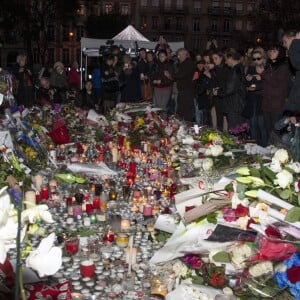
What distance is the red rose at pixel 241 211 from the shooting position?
1941 mm

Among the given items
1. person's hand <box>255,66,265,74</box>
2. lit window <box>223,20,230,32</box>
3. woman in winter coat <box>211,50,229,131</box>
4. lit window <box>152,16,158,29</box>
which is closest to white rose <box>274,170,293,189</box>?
person's hand <box>255,66,265,74</box>

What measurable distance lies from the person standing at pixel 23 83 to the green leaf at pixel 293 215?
7568 mm

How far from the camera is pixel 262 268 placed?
5.40ft

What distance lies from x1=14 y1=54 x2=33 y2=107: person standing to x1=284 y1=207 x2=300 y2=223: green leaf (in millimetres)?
7568

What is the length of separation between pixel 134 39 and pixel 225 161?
1123cm

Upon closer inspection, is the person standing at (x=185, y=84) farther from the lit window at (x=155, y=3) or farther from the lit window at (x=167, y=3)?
the lit window at (x=167, y=3)

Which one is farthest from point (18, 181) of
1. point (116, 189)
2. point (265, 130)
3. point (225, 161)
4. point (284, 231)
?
point (265, 130)

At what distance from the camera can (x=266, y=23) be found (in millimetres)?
20578

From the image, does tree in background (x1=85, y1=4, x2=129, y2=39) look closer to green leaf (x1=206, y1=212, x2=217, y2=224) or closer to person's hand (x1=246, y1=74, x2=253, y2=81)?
person's hand (x1=246, y1=74, x2=253, y2=81)

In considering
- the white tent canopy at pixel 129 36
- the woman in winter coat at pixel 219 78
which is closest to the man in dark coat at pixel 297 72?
the woman in winter coat at pixel 219 78

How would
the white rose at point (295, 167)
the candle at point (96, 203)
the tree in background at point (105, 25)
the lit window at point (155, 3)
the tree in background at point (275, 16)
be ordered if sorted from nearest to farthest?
1. the white rose at point (295, 167)
2. the candle at point (96, 203)
3. the tree in background at point (275, 16)
4. the tree in background at point (105, 25)
5. the lit window at point (155, 3)

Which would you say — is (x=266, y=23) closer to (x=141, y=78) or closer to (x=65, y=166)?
(x=141, y=78)

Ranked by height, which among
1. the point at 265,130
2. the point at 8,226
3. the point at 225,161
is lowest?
the point at 265,130

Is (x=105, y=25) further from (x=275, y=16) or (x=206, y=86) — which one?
(x=206, y=86)
